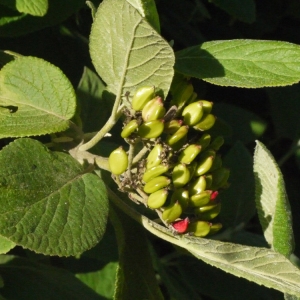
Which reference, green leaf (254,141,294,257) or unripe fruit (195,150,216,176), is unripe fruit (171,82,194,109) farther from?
green leaf (254,141,294,257)

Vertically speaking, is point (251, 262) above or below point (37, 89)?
below

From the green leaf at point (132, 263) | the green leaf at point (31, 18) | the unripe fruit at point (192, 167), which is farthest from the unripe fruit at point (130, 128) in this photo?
the green leaf at point (31, 18)

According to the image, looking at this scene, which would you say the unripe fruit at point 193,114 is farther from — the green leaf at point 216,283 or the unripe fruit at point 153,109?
the green leaf at point 216,283

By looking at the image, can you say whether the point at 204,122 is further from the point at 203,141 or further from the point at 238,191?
the point at 238,191

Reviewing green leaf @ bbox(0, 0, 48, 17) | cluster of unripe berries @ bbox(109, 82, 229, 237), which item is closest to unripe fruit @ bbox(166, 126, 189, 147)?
cluster of unripe berries @ bbox(109, 82, 229, 237)

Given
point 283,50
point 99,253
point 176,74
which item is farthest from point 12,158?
point 99,253

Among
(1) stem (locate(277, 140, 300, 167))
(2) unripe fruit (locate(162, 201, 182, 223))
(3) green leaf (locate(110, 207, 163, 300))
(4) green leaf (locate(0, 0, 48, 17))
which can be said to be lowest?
(1) stem (locate(277, 140, 300, 167))

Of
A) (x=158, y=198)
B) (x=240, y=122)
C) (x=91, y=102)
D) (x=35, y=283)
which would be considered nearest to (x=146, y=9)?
(x=158, y=198)
